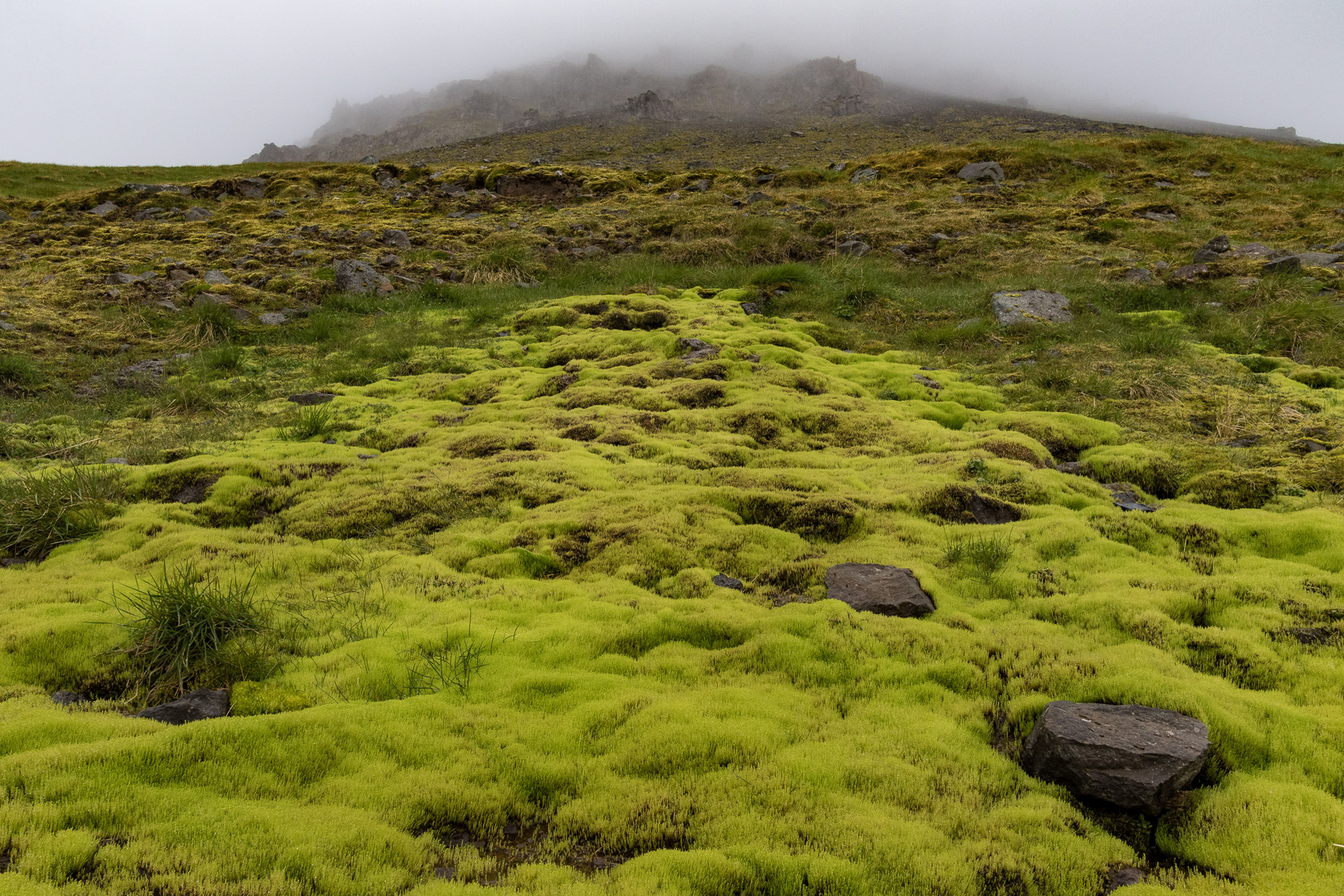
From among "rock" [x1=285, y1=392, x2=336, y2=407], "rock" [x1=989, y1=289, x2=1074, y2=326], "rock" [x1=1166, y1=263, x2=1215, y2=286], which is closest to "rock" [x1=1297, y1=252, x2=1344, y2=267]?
"rock" [x1=1166, y1=263, x2=1215, y2=286]

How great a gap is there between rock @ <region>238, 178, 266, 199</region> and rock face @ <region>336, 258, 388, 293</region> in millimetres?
16444

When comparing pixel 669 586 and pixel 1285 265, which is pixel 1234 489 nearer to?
pixel 669 586

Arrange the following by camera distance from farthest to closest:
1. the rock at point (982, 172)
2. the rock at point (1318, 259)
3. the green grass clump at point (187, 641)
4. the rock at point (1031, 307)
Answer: the rock at point (982, 172) → the rock at point (1318, 259) → the rock at point (1031, 307) → the green grass clump at point (187, 641)

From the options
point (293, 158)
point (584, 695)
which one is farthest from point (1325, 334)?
point (293, 158)

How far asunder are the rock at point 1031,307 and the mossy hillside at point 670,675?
21.4 ft

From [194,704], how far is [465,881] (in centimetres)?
246

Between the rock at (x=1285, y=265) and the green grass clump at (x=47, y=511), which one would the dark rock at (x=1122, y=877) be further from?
the rock at (x=1285, y=265)

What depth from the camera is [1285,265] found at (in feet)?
52.6

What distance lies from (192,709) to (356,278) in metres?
17.2

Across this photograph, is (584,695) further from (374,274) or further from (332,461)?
(374,274)

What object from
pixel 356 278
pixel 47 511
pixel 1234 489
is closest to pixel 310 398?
pixel 47 511

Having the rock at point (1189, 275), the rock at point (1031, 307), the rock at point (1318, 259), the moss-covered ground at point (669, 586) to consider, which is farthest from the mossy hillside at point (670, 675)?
the rock at point (1318, 259)

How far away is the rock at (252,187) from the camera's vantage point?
31.5 meters

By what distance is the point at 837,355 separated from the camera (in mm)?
13867
